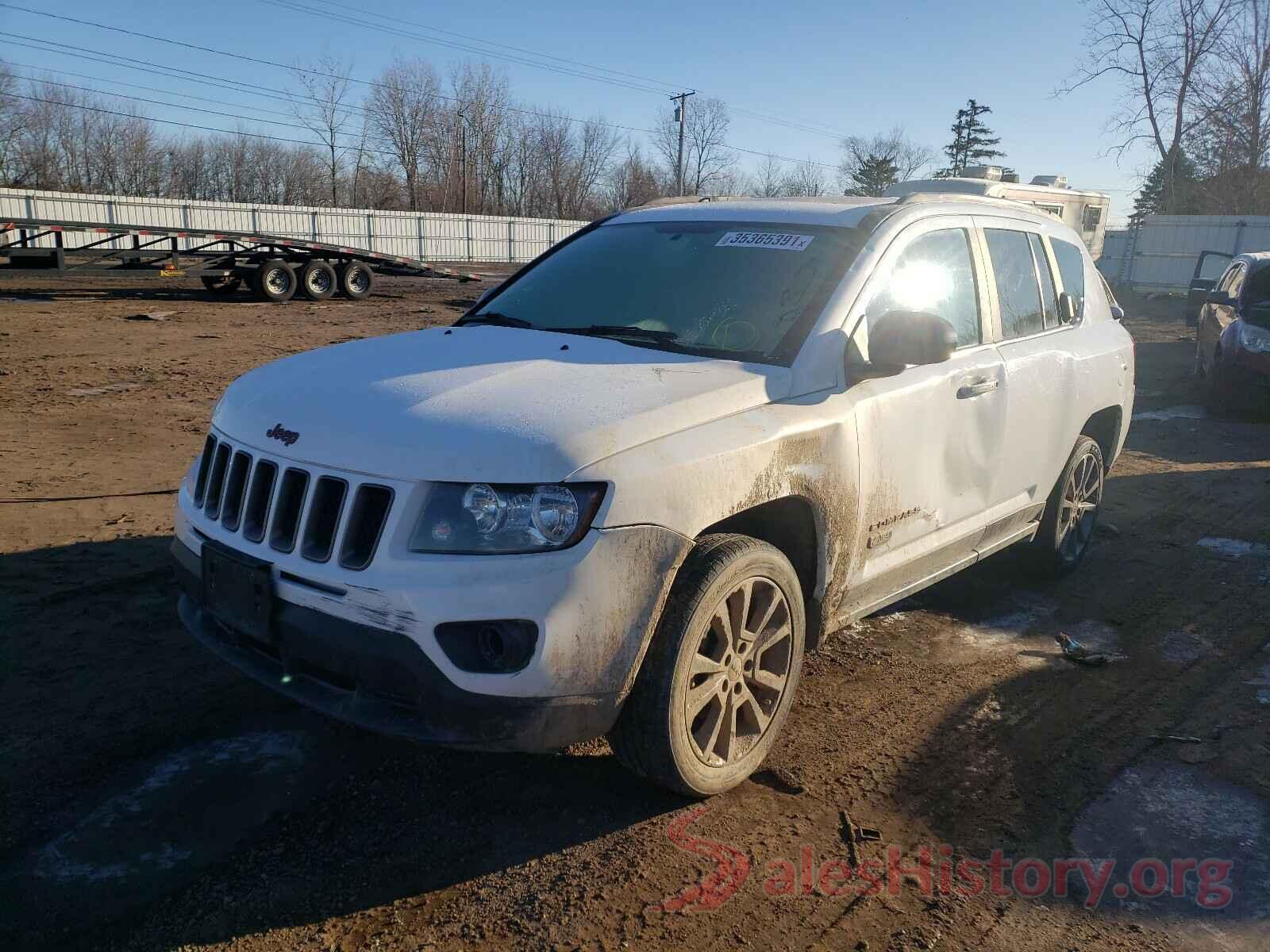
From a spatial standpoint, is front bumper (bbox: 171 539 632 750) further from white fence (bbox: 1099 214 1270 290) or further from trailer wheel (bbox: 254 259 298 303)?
white fence (bbox: 1099 214 1270 290)

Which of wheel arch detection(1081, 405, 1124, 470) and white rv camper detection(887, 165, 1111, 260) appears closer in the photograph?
wheel arch detection(1081, 405, 1124, 470)

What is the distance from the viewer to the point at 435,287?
88.6 feet

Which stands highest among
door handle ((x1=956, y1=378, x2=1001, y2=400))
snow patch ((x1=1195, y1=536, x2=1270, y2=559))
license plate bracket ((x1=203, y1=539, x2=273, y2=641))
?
door handle ((x1=956, y1=378, x2=1001, y2=400))

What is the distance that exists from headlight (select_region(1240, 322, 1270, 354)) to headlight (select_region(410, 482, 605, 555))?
10488 mm

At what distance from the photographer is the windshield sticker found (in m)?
3.79

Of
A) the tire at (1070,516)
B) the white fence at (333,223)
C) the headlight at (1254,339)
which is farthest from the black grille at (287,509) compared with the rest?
the white fence at (333,223)

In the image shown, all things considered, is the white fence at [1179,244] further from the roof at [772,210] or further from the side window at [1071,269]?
the roof at [772,210]

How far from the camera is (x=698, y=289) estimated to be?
3756 mm

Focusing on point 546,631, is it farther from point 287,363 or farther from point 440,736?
point 287,363

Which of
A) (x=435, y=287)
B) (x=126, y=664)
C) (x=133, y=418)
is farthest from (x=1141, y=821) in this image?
(x=435, y=287)

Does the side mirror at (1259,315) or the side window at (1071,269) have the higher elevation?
the side window at (1071,269)

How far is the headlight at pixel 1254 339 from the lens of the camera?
1038 cm

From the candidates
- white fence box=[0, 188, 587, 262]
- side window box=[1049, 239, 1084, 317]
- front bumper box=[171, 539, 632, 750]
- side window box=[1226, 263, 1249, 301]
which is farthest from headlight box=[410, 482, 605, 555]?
white fence box=[0, 188, 587, 262]

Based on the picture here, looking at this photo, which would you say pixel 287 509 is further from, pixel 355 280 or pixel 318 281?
pixel 355 280
